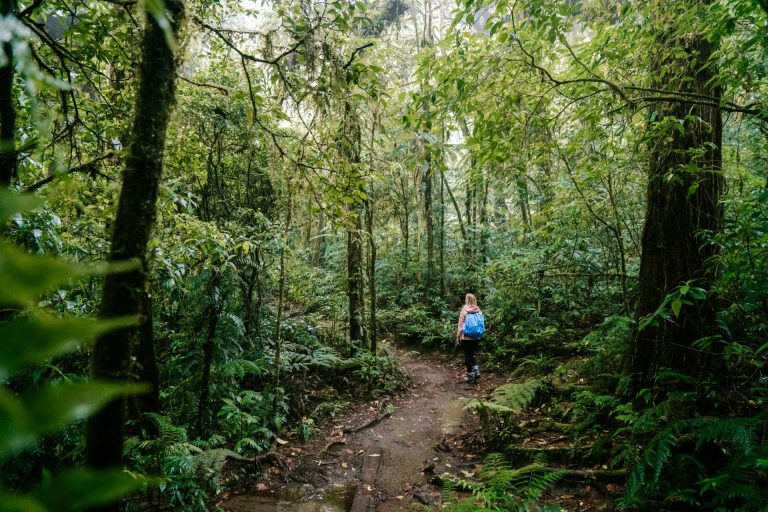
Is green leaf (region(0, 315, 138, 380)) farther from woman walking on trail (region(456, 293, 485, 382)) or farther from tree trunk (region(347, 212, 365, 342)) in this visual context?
tree trunk (region(347, 212, 365, 342))

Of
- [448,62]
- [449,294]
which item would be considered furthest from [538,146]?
[449,294]

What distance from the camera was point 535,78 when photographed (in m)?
4.77

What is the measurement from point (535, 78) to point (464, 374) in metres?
7.66

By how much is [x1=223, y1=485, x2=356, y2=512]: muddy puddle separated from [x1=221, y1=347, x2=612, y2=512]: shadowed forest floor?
0.01 m

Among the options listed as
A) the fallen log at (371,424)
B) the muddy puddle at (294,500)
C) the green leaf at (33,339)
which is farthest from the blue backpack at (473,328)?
the green leaf at (33,339)

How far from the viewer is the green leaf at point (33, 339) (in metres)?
0.42

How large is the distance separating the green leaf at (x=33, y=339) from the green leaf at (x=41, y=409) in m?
0.04

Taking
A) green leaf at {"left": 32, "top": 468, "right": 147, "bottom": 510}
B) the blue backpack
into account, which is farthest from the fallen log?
green leaf at {"left": 32, "top": 468, "right": 147, "bottom": 510}

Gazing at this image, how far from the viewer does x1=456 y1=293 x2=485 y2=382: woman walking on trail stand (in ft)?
30.3

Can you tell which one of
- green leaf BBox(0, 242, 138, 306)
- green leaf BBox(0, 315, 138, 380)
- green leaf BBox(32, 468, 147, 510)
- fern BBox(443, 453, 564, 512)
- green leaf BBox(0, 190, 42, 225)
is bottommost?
fern BBox(443, 453, 564, 512)

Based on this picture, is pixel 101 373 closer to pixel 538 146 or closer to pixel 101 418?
pixel 101 418

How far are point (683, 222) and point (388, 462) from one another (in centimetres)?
532

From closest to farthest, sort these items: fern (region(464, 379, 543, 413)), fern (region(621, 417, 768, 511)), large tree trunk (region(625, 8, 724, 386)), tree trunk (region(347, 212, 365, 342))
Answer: fern (region(621, 417, 768, 511)) → large tree trunk (region(625, 8, 724, 386)) → fern (region(464, 379, 543, 413)) → tree trunk (region(347, 212, 365, 342))

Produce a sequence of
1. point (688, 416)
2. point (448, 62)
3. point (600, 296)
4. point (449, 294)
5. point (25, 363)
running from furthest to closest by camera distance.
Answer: point (449, 294), point (600, 296), point (448, 62), point (688, 416), point (25, 363)
